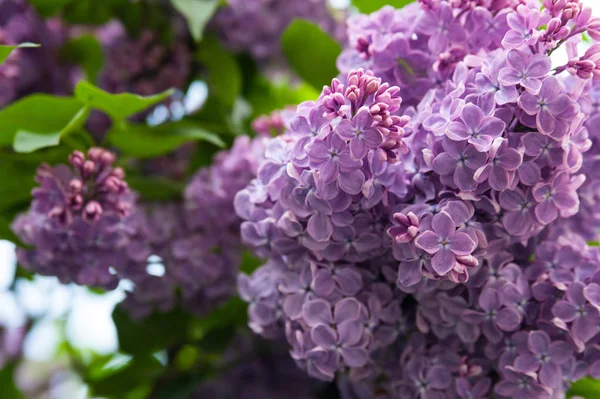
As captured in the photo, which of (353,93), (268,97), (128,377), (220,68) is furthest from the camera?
(268,97)

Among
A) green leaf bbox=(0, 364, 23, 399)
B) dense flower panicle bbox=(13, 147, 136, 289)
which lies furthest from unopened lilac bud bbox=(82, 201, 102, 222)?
green leaf bbox=(0, 364, 23, 399)

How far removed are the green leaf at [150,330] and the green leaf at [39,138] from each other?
8.7 inches

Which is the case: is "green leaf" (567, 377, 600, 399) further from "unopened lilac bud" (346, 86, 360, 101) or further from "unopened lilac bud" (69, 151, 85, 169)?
"unopened lilac bud" (69, 151, 85, 169)

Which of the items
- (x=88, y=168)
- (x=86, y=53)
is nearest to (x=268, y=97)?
(x=86, y=53)

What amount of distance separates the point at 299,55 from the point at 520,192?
0.38 meters

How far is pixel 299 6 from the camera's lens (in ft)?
3.16

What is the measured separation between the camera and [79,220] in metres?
0.62

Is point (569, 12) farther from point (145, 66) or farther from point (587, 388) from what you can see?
point (145, 66)

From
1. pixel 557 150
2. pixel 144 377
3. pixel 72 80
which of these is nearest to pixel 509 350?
pixel 557 150

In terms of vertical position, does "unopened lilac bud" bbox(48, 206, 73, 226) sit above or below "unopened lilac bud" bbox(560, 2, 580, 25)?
below

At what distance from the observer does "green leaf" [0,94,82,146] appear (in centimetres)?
63

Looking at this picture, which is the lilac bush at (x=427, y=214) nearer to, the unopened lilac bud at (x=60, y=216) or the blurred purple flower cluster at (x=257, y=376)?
the unopened lilac bud at (x=60, y=216)

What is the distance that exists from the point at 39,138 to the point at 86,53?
1.41 feet

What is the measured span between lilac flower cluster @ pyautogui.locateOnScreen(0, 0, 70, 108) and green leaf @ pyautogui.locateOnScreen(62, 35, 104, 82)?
0.06ft
